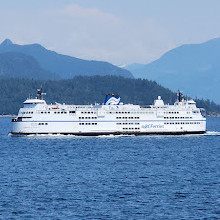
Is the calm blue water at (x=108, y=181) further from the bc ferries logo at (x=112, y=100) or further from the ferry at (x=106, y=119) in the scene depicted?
the bc ferries logo at (x=112, y=100)

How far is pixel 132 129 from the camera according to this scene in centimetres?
11188

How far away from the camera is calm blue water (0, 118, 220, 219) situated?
4297 centimetres

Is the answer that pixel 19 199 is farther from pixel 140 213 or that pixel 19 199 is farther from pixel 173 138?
pixel 173 138

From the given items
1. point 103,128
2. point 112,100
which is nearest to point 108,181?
point 103,128

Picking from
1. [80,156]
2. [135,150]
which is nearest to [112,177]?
[80,156]

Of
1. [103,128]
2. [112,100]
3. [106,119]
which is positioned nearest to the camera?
[106,119]

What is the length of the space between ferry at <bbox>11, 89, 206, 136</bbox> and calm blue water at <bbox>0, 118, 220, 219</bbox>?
11389 millimetres

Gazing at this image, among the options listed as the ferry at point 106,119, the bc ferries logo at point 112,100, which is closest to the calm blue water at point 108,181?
the ferry at point 106,119

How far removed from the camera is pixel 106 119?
110 meters

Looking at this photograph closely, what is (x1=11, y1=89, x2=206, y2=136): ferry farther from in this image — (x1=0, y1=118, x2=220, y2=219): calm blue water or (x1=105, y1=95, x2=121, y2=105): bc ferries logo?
(x1=0, y1=118, x2=220, y2=219): calm blue water

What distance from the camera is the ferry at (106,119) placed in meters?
107

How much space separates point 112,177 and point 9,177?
10.7m

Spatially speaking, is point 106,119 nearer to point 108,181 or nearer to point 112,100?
point 112,100

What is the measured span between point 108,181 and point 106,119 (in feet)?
176
